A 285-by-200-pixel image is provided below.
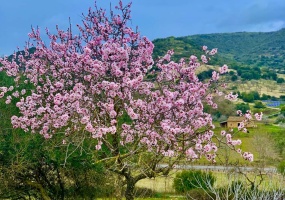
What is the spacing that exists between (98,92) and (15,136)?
3362 millimetres

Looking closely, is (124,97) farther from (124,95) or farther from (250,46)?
(250,46)

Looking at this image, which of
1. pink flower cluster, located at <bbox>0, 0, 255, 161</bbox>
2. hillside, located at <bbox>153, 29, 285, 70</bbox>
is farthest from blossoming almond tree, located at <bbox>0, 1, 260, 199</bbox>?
hillside, located at <bbox>153, 29, 285, 70</bbox>

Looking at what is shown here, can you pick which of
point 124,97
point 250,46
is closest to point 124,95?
point 124,97

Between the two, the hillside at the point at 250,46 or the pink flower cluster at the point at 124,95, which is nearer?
the pink flower cluster at the point at 124,95

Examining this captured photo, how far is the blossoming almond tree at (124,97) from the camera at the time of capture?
8570 millimetres

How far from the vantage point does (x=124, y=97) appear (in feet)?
28.6

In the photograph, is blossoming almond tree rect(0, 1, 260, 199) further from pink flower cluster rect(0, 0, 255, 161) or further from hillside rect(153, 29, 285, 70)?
hillside rect(153, 29, 285, 70)

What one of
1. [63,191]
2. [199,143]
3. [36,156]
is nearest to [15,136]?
[36,156]

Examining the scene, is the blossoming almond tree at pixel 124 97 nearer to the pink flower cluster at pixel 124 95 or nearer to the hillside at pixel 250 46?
the pink flower cluster at pixel 124 95

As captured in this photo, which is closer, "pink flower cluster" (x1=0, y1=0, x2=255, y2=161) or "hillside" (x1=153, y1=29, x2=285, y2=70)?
"pink flower cluster" (x1=0, y1=0, x2=255, y2=161)

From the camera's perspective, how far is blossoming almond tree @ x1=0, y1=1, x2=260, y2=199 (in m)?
8.57

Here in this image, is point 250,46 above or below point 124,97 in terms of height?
above

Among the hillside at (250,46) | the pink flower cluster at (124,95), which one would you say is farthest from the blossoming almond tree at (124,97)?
the hillside at (250,46)

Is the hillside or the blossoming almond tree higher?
the hillside
